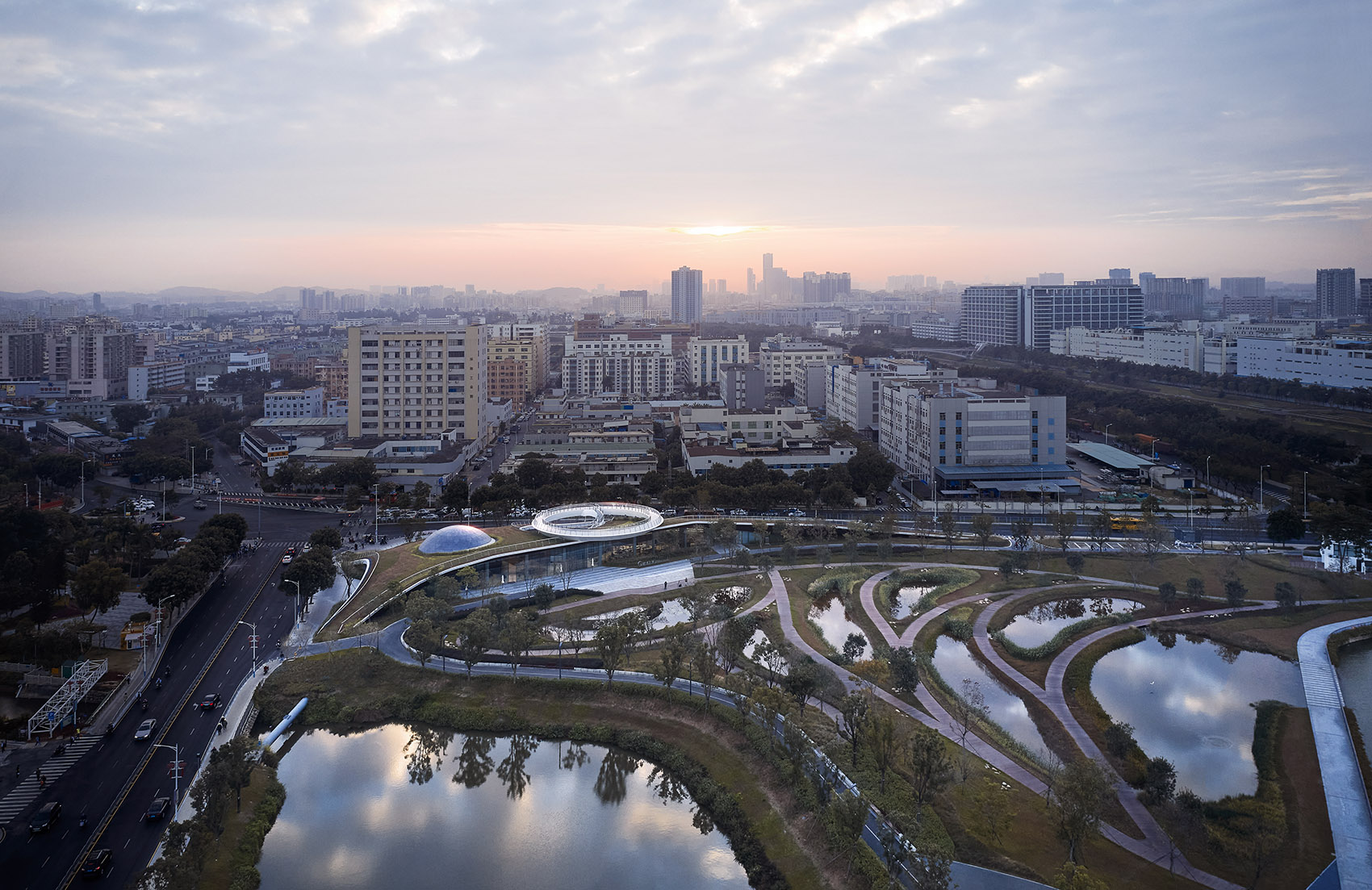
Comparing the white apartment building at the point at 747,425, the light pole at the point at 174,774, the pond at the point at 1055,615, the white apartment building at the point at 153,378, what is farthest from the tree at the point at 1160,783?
the white apartment building at the point at 153,378

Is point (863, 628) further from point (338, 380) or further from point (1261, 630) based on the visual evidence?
point (338, 380)

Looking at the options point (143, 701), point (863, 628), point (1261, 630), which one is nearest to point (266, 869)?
point (143, 701)

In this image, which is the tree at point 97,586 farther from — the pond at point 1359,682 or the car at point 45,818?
the pond at point 1359,682

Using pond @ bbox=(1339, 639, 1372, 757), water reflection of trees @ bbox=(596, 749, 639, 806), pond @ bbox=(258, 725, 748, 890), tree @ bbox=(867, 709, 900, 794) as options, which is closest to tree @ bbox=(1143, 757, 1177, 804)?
tree @ bbox=(867, 709, 900, 794)

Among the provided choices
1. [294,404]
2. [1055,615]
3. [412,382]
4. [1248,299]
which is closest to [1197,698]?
[1055,615]

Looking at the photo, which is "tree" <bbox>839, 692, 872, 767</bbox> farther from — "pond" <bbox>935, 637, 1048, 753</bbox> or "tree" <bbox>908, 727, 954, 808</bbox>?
"pond" <bbox>935, 637, 1048, 753</bbox>
